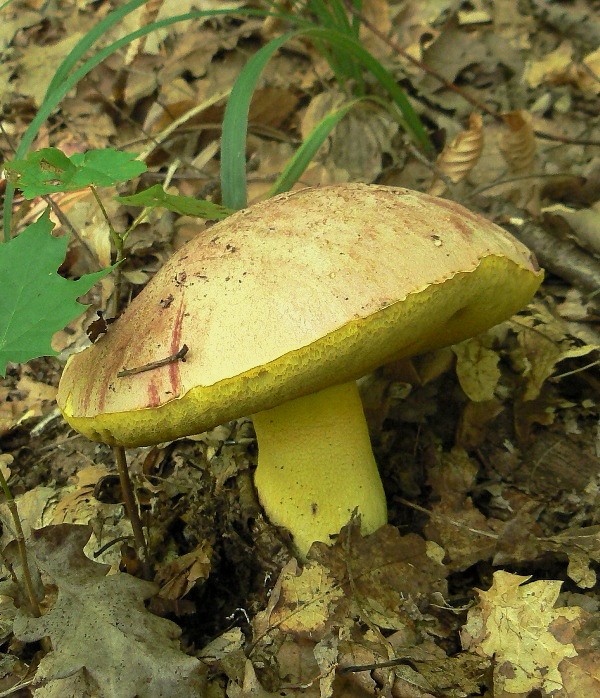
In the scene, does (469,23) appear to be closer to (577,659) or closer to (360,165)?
(360,165)

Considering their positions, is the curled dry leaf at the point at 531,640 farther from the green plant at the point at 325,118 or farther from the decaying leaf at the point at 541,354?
the green plant at the point at 325,118

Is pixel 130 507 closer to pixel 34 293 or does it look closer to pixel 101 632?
pixel 101 632

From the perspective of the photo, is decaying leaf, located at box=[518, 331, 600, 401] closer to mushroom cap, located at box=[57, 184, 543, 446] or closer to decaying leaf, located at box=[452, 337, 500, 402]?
decaying leaf, located at box=[452, 337, 500, 402]

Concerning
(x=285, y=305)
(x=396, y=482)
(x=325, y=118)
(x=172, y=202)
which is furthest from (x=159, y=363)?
(x=325, y=118)

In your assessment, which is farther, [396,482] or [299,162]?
[299,162]

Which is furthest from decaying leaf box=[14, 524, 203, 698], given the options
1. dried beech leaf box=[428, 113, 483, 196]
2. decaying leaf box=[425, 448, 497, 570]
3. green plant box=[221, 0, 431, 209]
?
dried beech leaf box=[428, 113, 483, 196]

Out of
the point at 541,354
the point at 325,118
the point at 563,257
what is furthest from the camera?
the point at 325,118

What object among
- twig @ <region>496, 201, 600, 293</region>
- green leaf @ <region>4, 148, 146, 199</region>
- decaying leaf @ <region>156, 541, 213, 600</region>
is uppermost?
green leaf @ <region>4, 148, 146, 199</region>
